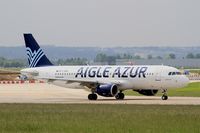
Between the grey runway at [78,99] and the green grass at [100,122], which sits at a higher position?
the grey runway at [78,99]

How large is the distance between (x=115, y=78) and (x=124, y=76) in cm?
96

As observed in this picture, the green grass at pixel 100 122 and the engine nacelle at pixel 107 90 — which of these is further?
the engine nacelle at pixel 107 90

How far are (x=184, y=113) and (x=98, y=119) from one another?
594cm

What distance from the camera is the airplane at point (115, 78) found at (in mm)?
60750

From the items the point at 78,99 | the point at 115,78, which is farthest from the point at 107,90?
the point at 78,99

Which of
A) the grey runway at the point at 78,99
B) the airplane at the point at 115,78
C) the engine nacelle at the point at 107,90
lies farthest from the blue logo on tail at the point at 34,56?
the engine nacelle at the point at 107,90

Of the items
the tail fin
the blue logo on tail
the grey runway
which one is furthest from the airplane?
the blue logo on tail

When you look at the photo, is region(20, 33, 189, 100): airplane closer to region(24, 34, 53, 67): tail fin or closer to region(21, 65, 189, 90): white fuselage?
region(21, 65, 189, 90): white fuselage

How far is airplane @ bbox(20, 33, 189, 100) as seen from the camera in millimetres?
60750

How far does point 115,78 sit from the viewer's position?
6300 cm

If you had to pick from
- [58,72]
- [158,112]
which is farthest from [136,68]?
[158,112]

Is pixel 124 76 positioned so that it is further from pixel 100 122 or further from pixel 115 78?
pixel 100 122

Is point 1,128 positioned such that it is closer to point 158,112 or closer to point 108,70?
point 158,112

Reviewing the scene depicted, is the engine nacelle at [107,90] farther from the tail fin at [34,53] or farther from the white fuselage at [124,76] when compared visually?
the tail fin at [34,53]
